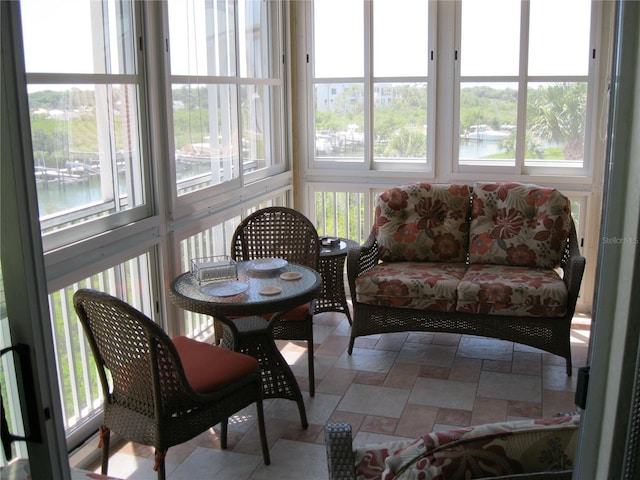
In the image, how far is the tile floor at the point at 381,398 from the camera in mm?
3113

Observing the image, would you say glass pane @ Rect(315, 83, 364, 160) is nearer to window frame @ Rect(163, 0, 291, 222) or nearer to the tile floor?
window frame @ Rect(163, 0, 291, 222)

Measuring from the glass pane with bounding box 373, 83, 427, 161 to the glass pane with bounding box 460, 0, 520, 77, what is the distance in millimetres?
392

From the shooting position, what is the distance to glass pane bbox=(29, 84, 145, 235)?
9.28ft

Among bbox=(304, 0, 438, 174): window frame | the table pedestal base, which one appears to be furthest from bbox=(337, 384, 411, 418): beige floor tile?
bbox=(304, 0, 438, 174): window frame

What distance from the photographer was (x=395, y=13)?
4973 millimetres

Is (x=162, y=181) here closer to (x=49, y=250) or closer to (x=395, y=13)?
(x=49, y=250)

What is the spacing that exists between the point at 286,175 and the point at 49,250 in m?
2.64

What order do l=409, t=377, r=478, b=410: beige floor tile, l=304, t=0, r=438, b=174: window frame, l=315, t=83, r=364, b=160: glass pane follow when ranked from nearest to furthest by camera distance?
1. l=409, t=377, r=478, b=410: beige floor tile
2. l=304, t=0, r=438, b=174: window frame
3. l=315, t=83, r=364, b=160: glass pane

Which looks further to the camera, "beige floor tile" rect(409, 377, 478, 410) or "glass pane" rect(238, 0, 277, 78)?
"glass pane" rect(238, 0, 277, 78)

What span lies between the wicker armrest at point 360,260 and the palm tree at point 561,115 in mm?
1468

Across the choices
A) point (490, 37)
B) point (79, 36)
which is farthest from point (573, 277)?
point (79, 36)

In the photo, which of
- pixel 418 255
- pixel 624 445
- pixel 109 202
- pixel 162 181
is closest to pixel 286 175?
pixel 418 255

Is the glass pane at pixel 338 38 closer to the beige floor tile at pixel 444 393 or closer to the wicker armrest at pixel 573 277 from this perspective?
the wicker armrest at pixel 573 277

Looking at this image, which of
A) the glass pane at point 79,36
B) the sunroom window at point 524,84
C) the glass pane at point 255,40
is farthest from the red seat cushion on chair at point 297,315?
the sunroom window at point 524,84
